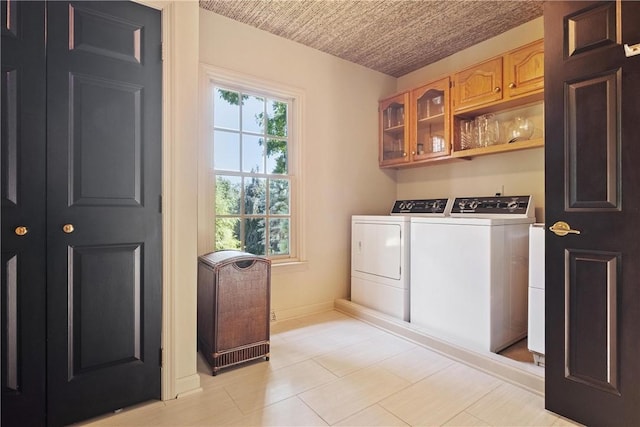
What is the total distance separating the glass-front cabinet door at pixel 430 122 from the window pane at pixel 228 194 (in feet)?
5.95

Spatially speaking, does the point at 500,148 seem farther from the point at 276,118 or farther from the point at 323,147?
the point at 276,118

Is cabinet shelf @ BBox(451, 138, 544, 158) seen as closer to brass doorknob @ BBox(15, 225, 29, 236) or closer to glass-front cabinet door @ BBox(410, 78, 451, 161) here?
glass-front cabinet door @ BBox(410, 78, 451, 161)

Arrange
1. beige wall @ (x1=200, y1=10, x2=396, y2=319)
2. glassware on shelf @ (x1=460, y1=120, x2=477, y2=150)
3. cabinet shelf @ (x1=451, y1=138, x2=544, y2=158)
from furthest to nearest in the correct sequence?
1. glassware on shelf @ (x1=460, y1=120, x2=477, y2=150)
2. beige wall @ (x1=200, y1=10, x2=396, y2=319)
3. cabinet shelf @ (x1=451, y1=138, x2=544, y2=158)

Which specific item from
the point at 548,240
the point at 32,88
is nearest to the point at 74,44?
the point at 32,88

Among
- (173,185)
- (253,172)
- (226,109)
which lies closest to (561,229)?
(173,185)

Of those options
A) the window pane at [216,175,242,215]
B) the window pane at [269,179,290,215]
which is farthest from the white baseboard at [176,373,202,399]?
the window pane at [269,179,290,215]

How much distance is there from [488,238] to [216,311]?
76.0 inches

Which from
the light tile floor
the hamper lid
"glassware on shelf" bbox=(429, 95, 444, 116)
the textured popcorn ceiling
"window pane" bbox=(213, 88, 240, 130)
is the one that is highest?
the textured popcorn ceiling

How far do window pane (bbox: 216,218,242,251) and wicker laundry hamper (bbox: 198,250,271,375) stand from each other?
422mm

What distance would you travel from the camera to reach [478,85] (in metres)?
2.83

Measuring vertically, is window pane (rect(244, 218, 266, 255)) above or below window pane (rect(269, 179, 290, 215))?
below

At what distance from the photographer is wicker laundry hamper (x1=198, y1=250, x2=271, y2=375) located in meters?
2.12

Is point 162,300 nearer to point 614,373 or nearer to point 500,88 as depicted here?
point 614,373

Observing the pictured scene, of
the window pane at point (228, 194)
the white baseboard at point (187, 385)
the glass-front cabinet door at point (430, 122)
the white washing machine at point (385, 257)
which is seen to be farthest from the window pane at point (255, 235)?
the glass-front cabinet door at point (430, 122)
